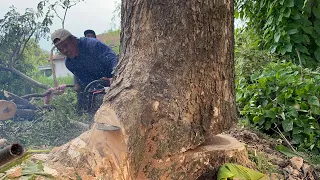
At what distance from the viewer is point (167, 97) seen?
1.59 m

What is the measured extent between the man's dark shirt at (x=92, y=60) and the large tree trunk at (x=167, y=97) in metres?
2.43

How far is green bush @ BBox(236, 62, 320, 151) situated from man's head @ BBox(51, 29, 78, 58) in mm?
2289

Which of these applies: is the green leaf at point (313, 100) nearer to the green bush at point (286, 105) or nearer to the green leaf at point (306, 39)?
the green bush at point (286, 105)

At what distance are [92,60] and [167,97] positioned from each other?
9.60 feet

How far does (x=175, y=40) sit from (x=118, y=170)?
0.67 metres

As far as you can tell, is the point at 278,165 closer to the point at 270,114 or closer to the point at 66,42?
the point at 270,114

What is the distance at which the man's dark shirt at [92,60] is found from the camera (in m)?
4.20

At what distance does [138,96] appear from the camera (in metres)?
1.55

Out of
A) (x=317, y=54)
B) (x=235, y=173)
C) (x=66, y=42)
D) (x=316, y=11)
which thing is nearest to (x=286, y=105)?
(x=235, y=173)

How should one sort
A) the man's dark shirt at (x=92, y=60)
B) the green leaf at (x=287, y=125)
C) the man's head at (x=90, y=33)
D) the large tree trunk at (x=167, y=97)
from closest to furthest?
the large tree trunk at (x=167, y=97), the green leaf at (x=287, y=125), the man's dark shirt at (x=92, y=60), the man's head at (x=90, y=33)

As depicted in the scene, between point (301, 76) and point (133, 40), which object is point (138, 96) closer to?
point (133, 40)

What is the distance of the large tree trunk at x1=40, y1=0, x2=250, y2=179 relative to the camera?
1.48 meters

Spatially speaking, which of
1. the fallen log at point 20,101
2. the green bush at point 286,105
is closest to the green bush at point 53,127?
the fallen log at point 20,101

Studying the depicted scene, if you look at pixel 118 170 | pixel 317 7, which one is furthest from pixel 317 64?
pixel 118 170
